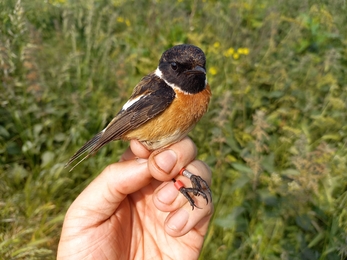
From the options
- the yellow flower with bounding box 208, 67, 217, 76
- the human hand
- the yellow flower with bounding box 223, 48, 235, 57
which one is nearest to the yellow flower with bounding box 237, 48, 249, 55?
the yellow flower with bounding box 223, 48, 235, 57

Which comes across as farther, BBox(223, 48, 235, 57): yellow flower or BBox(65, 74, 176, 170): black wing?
BBox(223, 48, 235, 57): yellow flower

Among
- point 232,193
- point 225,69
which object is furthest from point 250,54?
point 232,193

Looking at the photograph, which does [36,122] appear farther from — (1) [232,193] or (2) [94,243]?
(1) [232,193]

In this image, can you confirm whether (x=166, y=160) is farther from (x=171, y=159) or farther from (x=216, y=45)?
(x=216, y=45)

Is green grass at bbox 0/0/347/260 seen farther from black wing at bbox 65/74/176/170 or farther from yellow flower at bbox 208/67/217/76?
black wing at bbox 65/74/176/170

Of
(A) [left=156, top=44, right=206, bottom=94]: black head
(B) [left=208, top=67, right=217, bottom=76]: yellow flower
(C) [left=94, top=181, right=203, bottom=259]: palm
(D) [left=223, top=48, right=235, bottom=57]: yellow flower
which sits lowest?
(D) [left=223, top=48, right=235, bottom=57]: yellow flower

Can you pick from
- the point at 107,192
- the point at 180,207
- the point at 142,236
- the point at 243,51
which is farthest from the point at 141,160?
the point at 243,51

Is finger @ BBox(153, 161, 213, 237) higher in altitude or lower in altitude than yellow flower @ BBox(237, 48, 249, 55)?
higher
